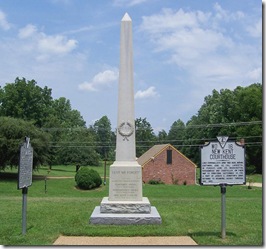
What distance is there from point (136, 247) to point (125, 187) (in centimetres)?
396

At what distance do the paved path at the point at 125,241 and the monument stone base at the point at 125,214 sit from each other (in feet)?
4.95

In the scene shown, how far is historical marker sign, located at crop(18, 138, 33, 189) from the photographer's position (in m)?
8.84

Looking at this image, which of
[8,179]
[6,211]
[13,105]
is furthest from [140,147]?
[6,211]

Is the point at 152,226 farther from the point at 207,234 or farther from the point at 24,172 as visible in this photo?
the point at 24,172

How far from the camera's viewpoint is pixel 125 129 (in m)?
11.8

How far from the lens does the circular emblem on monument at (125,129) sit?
38.6 feet

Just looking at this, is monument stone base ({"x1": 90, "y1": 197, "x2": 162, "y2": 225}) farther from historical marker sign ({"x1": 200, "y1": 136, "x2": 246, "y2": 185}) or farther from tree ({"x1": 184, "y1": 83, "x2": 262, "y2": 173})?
tree ({"x1": 184, "y1": 83, "x2": 262, "y2": 173})

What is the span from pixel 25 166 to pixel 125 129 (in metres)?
3.46

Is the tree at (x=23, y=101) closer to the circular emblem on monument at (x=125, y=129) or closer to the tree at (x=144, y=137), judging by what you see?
the tree at (x=144, y=137)

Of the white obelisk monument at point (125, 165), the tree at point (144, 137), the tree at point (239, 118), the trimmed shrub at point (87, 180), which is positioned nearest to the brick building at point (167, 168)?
the tree at point (239, 118)

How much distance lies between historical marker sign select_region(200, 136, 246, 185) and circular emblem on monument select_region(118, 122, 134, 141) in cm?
320

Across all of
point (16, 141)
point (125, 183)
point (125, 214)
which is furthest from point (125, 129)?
point (16, 141)

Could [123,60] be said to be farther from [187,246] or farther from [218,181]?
[187,246]

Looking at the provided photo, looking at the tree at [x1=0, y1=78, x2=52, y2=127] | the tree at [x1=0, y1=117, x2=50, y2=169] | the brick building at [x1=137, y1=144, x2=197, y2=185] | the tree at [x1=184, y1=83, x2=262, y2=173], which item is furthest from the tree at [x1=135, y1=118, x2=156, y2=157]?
the tree at [x1=0, y1=117, x2=50, y2=169]
